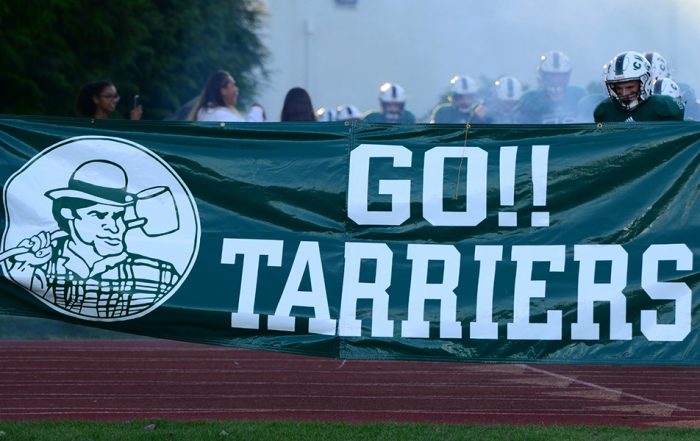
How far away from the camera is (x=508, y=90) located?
1767 cm

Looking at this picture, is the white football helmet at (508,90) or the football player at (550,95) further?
the white football helmet at (508,90)

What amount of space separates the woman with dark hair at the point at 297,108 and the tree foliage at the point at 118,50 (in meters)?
9.62

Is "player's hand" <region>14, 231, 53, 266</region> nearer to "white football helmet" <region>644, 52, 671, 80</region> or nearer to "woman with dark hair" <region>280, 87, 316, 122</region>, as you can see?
"woman with dark hair" <region>280, 87, 316, 122</region>

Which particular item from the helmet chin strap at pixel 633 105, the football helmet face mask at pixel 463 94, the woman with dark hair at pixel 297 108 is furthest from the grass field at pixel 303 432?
the football helmet face mask at pixel 463 94

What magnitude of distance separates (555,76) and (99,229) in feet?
31.5

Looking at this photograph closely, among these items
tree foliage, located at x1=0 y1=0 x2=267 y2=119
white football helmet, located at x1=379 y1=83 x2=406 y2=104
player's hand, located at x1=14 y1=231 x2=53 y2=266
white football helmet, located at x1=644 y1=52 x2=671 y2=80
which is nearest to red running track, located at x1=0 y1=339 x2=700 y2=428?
player's hand, located at x1=14 y1=231 x2=53 y2=266

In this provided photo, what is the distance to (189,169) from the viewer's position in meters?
7.71

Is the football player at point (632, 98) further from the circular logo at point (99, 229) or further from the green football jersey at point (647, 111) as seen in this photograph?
the circular logo at point (99, 229)

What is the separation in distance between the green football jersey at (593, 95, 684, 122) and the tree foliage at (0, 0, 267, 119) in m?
12.2

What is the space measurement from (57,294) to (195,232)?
785 millimetres

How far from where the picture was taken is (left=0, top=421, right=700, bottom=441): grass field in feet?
22.5

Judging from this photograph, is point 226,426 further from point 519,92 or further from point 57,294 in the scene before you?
point 519,92

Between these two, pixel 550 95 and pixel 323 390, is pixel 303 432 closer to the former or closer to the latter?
pixel 323 390

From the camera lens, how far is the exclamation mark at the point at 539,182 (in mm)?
7488
